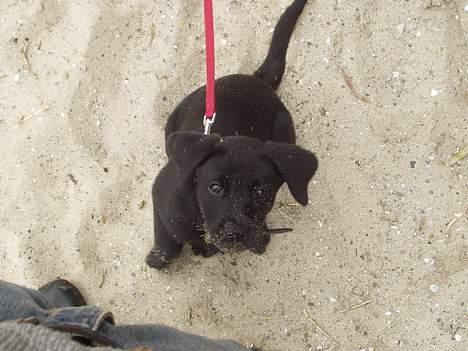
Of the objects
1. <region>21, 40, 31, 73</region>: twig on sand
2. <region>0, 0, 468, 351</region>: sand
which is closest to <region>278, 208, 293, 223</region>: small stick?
<region>0, 0, 468, 351</region>: sand

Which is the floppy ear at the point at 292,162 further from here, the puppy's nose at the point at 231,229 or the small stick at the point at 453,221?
the small stick at the point at 453,221

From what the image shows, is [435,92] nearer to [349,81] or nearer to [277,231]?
[349,81]

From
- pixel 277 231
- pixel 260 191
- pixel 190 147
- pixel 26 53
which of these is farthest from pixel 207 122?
pixel 26 53

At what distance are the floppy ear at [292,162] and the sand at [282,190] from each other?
25.8 inches

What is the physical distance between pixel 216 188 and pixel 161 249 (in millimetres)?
612

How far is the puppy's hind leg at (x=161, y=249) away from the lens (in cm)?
244

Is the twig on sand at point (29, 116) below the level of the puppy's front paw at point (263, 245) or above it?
above

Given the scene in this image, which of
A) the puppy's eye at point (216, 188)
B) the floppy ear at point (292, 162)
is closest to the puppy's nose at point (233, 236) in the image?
the puppy's eye at point (216, 188)

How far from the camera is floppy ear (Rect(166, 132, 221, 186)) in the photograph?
6.63 feet

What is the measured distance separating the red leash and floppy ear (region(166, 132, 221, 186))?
0.60 ft

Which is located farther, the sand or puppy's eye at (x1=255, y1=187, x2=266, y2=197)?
the sand

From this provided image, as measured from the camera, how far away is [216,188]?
204 centimetres

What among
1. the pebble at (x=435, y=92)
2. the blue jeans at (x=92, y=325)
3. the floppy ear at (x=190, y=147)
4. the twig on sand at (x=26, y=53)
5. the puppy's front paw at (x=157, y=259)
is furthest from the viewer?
the twig on sand at (x=26, y=53)

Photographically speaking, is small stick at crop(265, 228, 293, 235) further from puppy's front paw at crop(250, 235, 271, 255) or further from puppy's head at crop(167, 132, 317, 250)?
puppy's head at crop(167, 132, 317, 250)
